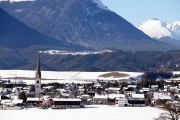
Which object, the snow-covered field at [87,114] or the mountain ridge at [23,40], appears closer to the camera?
the snow-covered field at [87,114]

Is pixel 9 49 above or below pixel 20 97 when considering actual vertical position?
above

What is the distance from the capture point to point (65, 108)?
55125 mm

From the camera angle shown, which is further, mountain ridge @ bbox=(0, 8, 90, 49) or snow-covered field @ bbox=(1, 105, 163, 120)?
mountain ridge @ bbox=(0, 8, 90, 49)

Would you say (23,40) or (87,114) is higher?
(23,40)

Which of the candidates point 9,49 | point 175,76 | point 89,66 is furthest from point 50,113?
point 9,49

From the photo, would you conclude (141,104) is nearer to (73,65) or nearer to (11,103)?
(11,103)

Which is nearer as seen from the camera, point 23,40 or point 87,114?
point 87,114

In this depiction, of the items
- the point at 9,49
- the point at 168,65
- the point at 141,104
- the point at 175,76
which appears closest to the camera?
the point at 141,104

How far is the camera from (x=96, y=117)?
44594 mm

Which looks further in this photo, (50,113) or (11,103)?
(11,103)

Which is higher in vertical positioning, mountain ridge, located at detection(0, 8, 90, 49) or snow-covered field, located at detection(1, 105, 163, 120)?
mountain ridge, located at detection(0, 8, 90, 49)

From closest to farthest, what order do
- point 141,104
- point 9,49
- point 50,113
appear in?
point 50,113 < point 141,104 < point 9,49

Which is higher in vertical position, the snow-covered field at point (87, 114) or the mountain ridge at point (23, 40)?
the mountain ridge at point (23, 40)

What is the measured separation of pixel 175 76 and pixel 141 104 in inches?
2144
